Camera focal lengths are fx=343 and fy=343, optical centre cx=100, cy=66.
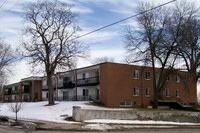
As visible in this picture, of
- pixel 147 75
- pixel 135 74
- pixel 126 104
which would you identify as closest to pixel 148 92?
pixel 147 75

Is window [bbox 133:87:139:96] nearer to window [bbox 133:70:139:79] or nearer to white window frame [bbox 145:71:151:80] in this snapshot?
window [bbox 133:70:139:79]

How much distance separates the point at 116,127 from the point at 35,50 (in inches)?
1018

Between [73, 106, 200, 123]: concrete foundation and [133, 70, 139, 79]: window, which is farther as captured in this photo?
[133, 70, 139, 79]: window

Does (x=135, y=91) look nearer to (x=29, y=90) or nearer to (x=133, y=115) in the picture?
(x=133, y=115)

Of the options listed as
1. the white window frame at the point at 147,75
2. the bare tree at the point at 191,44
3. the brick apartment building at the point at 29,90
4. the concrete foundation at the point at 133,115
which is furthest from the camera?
the brick apartment building at the point at 29,90

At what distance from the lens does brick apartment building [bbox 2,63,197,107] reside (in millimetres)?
53281

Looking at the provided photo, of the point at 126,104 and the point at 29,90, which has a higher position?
the point at 29,90

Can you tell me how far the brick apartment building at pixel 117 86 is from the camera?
175 ft

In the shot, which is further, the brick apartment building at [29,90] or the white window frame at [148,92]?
the brick apartment building at [29,90]

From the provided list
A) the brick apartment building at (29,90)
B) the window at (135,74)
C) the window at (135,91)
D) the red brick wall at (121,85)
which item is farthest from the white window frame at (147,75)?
the brick apartment building at (29,90)

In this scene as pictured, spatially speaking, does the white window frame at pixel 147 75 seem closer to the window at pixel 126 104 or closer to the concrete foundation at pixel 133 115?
the window at pixel 126 104

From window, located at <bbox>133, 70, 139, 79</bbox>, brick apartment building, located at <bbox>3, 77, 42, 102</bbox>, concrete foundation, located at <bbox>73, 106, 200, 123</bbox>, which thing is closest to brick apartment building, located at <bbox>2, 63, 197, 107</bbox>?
window, located at <bbox>133, 70, 139, 79</bbox>

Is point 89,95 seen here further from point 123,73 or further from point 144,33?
point 144,33

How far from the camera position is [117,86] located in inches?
2126
